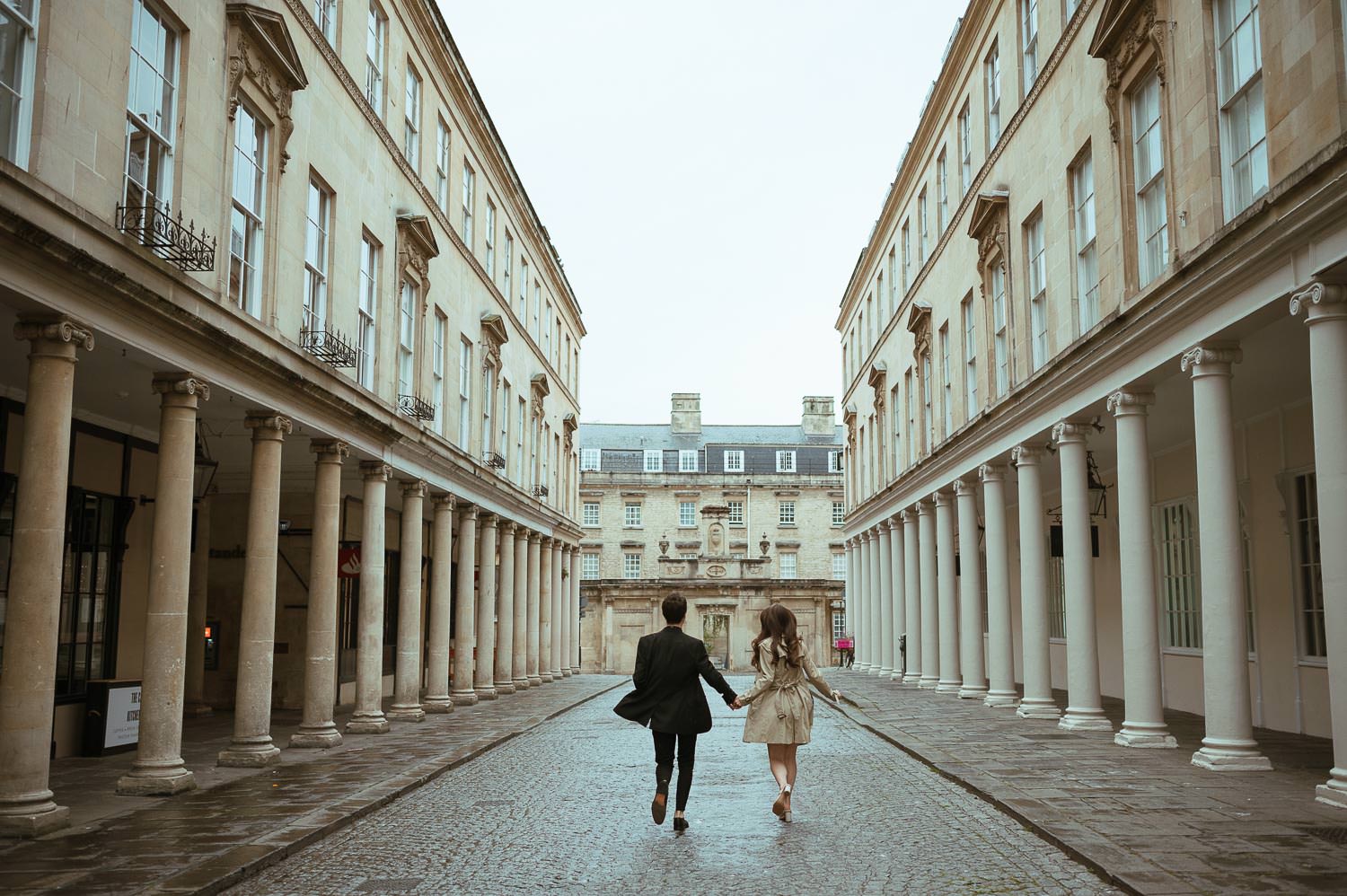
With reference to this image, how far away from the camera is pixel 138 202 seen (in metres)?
11.8

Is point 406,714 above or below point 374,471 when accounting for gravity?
below

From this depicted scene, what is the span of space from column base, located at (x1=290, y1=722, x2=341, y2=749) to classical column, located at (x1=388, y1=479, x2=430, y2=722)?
4404mm

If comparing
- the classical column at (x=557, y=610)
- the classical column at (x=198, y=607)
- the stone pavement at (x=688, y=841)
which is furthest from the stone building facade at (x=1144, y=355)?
the classical column at (x=198, y=607)

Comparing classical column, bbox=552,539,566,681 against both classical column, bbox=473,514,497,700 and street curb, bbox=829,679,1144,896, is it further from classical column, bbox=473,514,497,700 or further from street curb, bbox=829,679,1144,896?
street curb, bbox=829,679,1144,896

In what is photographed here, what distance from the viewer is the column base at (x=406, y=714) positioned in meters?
21.4

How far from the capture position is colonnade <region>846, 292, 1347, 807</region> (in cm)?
1055

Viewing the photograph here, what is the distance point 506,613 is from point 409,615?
10.3 m

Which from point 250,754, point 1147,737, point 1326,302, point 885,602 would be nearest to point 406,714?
point 250,754

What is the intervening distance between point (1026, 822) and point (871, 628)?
107 ft

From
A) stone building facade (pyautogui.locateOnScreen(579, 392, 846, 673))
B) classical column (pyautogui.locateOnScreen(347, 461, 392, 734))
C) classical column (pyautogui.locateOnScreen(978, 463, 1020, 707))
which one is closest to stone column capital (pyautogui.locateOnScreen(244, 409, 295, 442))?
classical column (pyautogui.locateOnScreen(347, 461, 392, 734))

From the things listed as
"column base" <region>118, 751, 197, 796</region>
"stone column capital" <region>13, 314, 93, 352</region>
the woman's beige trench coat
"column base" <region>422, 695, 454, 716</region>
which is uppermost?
"stone column capital" <region>13, 314, 93, 352</region>

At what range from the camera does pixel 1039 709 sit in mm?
19938

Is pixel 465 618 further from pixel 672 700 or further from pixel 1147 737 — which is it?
pixel 672 700

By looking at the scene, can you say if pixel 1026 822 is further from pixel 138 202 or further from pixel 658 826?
pixel 138 202
